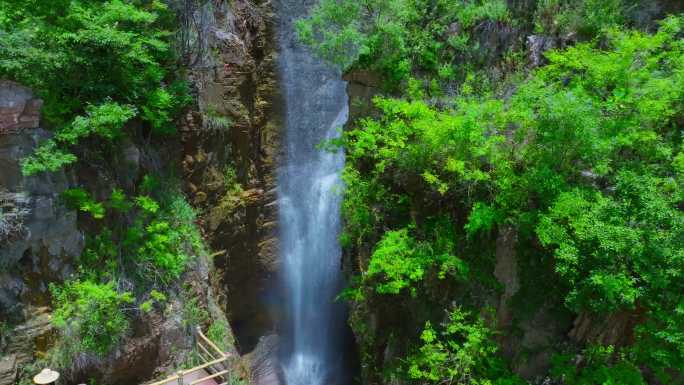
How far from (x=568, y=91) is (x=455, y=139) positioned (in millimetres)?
1811

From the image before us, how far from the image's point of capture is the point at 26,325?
6746mm

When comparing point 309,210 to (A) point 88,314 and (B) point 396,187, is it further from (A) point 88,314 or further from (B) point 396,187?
(A) point 88,314

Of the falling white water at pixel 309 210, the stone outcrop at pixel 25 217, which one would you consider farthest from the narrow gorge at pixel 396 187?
the falling white water at pixel 309 210

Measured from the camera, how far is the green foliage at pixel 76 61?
6727mm

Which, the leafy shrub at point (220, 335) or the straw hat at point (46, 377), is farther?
the leafy shrub at point (220, 335)

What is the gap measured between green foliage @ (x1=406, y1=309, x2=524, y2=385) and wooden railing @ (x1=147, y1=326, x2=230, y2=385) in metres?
3.27

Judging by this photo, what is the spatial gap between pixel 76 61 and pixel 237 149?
16.8 feet

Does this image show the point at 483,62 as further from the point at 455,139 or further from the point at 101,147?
the point at 101,147

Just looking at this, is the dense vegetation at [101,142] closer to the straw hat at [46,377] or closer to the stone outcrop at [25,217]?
the stone outcrop at [25,217]

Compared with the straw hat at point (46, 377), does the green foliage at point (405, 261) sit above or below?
above

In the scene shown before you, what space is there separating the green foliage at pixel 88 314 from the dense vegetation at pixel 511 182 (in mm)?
4286

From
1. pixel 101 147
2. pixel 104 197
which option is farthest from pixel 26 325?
pixel 101 147

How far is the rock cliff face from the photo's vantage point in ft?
35.0

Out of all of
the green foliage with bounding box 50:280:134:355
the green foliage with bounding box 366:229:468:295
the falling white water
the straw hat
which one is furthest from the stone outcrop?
the falling white water
